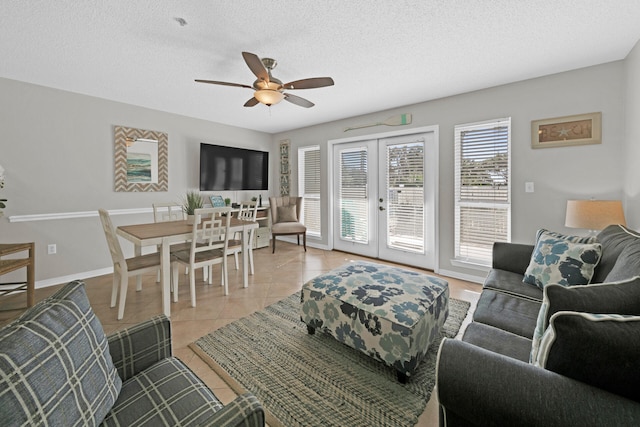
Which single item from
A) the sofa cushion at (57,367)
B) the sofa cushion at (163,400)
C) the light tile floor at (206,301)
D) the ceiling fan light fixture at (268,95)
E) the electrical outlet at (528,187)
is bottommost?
the light tile floor at (206,301)

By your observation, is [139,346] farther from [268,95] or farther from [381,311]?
[268,95]

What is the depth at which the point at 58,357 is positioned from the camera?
28.9 inches

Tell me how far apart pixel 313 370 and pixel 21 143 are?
4065 millimetres

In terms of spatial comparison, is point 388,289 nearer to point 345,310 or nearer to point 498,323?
point 345,310

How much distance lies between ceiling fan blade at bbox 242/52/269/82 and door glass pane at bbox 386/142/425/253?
7.97 feet

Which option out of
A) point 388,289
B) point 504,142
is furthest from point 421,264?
point 388,289

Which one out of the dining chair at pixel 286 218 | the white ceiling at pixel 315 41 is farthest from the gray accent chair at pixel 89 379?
the dining chair at pixel 286 218

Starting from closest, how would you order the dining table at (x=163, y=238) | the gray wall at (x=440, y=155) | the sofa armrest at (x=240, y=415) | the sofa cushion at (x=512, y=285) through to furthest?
the sofa armrest at (x=240, y=415) < the sofa cushion at (x=512, y=285) < the dining table at (x=163, y=238) < the gray wall at (x=440, y=155)

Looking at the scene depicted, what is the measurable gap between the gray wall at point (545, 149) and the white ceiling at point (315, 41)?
0.16 m

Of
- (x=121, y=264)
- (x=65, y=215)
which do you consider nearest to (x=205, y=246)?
(x=121, y=264)

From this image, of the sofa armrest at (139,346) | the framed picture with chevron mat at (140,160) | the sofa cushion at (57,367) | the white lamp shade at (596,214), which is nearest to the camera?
the sofa cushion at (57,367)

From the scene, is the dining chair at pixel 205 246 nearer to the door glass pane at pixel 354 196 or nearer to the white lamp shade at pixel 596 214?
the door glass pane at pixel 354 196

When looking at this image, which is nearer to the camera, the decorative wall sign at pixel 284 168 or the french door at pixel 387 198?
the french door at pixel 387 198

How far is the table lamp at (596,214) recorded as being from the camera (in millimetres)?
2154
